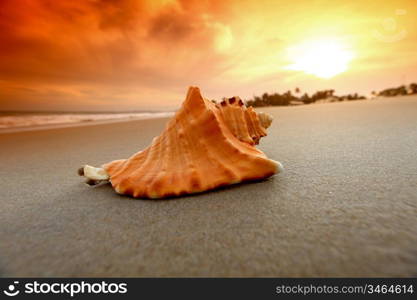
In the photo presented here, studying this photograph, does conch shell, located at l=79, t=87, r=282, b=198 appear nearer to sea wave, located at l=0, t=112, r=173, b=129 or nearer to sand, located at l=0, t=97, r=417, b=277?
sand, located at l=0, t=97, r=417, b=277

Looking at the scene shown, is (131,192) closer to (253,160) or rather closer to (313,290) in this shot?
(253,160)

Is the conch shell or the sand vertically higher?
the conch shell

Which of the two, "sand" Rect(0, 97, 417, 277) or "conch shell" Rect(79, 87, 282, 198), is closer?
"sand" Rect(0, 97, 417, 277)

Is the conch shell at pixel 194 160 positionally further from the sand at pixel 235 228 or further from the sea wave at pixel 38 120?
the sea wave at pixel 38 120

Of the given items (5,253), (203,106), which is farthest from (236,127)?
(5,253)

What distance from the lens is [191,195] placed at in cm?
125

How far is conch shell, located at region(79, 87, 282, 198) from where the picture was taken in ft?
4.16

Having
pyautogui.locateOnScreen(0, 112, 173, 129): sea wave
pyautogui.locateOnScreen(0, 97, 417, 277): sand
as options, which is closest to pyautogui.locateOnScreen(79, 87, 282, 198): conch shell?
pyautogui.locateOnScreen(0, 97, 417, 277): sand

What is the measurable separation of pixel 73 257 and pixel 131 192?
0.50 metres

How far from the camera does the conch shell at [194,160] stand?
1.27 m

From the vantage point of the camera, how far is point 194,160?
1359 mm

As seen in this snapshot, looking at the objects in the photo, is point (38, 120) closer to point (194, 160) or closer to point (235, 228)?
point (194, 160)

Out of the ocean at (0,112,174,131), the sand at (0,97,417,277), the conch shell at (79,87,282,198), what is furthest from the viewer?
the ocean at (0,112,174,131)

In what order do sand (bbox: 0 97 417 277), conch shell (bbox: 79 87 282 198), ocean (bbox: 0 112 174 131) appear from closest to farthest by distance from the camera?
sand (bbox: 0 97 417 277) < conch shell (bbox: 79 87 282 198) < ocean (bbox: 0 112 174 131)
